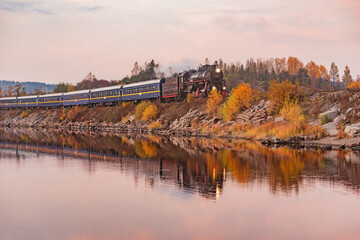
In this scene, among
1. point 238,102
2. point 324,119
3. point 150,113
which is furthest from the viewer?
point 150,113

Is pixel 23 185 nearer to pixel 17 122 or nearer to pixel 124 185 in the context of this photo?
pixel 124 185

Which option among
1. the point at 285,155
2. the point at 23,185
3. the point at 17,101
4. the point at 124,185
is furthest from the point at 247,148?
the point at 17,101

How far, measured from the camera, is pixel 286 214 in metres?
16.3

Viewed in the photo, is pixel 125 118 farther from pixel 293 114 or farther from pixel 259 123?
pixel 293 114

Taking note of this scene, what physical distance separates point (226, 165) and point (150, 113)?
4510 centimetres

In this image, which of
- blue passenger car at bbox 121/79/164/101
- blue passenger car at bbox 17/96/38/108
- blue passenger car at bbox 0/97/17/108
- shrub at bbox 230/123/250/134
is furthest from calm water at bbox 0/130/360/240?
blue passenger car at bbox 0/97/17/108

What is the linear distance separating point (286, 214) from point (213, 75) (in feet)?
160

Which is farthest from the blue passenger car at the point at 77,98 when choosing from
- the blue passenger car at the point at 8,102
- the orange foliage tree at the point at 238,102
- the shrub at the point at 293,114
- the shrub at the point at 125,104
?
the shrub at the point at 293,114

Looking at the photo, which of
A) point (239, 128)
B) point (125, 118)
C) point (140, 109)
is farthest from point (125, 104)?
point (239, 128)

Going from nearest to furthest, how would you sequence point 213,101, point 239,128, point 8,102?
1. point 239,128
2. point 213,101
3. point 8,102

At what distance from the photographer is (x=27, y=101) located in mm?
131000

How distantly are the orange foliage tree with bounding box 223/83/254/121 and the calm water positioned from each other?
23.8 meters

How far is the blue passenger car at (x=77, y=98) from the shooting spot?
103750mm

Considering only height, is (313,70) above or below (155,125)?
above
